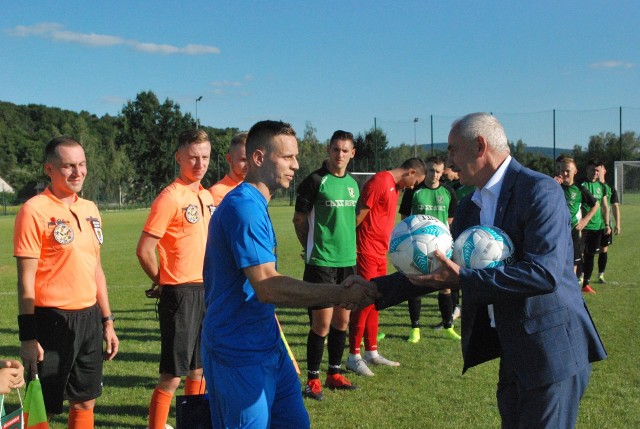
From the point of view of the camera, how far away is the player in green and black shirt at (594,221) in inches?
497

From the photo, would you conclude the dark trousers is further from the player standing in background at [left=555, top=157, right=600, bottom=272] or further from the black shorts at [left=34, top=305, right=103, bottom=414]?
the player standing in background at [left=555, top=157, right=600, bottom=272]

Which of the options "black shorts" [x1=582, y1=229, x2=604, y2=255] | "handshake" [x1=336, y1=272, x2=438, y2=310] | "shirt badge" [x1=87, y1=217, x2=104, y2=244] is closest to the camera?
"handshake" [x1=336, y1=272, x2=438, y2=310]

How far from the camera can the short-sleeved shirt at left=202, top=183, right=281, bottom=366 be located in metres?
3.04

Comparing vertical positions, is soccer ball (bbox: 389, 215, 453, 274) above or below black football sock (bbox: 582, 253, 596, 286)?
above

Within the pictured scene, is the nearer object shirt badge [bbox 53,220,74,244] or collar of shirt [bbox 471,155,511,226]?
collar of shirt [bbox 471,155,511,226]

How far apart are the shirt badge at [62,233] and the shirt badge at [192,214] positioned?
39.5 inches

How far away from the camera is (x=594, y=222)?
12773 mm

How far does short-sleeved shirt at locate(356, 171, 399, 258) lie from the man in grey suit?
4187 millimetres

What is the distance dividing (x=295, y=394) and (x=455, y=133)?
61.9 inches

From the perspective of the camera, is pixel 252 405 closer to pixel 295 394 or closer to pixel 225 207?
pixel 295 394

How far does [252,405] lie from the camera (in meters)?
3.09

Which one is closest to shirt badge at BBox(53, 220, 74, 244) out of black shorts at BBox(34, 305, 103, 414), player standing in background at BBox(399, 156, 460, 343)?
black shorts at BBox(34, 305, 103, 414)

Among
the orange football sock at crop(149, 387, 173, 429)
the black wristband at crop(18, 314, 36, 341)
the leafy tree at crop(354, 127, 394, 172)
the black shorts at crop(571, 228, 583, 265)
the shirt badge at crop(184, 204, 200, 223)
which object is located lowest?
the orange football sock at crop(149, 387, 173, 429)

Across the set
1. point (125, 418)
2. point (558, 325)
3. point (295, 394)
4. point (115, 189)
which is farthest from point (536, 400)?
point (115, 189)
